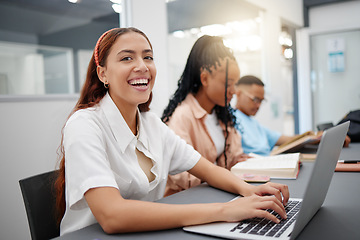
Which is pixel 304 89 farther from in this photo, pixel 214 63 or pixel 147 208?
pixel 147 208

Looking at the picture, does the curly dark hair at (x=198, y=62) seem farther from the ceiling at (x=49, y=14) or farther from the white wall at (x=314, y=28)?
the white wall at (x=314, y=28)

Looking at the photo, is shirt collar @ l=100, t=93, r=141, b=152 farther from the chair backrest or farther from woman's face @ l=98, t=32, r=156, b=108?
the chair backrest

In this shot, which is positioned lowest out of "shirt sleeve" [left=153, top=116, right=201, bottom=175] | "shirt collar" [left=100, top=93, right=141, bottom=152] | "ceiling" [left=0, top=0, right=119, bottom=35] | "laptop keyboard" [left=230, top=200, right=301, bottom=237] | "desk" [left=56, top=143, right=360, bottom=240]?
"desk" [left=56, top=143, right=360, bottom=240]

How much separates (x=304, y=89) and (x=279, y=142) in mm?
3238

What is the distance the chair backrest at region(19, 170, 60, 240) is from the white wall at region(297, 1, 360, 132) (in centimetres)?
515

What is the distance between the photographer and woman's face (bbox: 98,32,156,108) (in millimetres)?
1139

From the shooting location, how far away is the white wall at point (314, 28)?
17.1 feet

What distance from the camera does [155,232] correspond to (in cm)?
83

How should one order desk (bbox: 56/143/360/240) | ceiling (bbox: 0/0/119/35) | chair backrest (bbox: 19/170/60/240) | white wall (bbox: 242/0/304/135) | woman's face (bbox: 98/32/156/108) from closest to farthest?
desk (bbox: 56/143/360/240)
chair backrest (bbox: 19/170/60/240)
woman's face (bbox: 98/32/156/108)
ceiling (bbox: 0/0/119/35)
white wall (bbox: 242/0/304/135)

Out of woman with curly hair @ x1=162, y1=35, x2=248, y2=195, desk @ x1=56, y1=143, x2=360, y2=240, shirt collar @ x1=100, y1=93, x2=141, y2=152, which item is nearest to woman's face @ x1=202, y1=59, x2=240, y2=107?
woman with curly hair @ x1=162, y1=35, x2=248, y2=195

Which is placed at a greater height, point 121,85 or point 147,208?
→ point 121,85

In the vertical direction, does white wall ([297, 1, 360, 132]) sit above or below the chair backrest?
above

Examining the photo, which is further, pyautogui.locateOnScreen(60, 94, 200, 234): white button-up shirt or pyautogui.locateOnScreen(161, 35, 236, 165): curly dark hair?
pyautogui.locateOnScreen(161, 35, 236, 165): curly dark hair

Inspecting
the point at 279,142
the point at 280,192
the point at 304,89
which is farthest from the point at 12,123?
the point at 304,89
